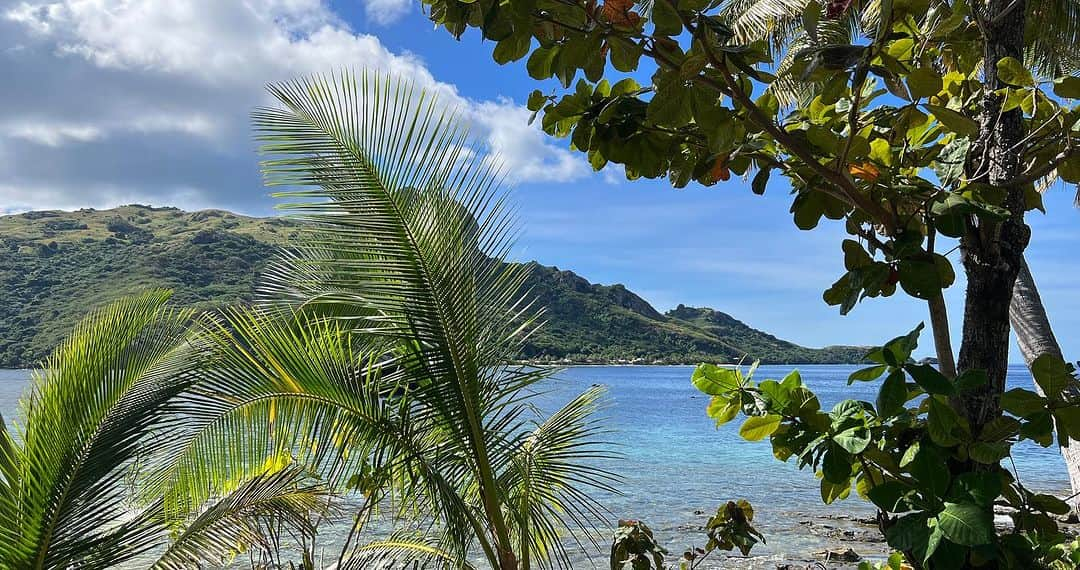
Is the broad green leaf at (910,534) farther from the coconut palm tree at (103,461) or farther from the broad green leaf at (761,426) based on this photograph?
the coconut palm tree at (103,461)

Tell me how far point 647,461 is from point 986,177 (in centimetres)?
2720

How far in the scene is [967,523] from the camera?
4.78 ft

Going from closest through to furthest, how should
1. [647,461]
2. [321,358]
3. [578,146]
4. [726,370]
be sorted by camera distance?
[726,370] < [578,146] < [321,358] < [647,461]

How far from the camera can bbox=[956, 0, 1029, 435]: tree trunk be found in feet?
5.69

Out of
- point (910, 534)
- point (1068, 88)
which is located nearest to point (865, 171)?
point (1068, 88)

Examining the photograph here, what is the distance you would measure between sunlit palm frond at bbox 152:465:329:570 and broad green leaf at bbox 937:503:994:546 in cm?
369

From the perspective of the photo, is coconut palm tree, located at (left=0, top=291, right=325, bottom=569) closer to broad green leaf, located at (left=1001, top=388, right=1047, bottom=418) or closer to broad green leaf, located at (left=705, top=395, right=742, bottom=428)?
broad green leaf, located at (left=705, top=395, right=742, bottom=428)

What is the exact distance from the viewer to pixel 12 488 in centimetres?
402

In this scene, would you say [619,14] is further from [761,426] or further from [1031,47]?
[1031,47]

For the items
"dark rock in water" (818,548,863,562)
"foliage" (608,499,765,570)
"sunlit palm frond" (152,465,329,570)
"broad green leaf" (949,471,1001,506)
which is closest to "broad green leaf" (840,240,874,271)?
"broad green leaf" (949,471,1001,506)

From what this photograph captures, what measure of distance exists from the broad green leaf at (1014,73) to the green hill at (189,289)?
132 ft

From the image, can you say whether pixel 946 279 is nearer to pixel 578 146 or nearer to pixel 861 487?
pixel 861 487

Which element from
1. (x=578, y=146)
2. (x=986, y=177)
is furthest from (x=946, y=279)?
(x=578, y=146)

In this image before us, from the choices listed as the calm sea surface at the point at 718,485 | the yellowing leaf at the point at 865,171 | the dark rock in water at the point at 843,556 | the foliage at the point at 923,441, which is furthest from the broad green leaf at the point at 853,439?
the dark rock in water at the point at 843,556
